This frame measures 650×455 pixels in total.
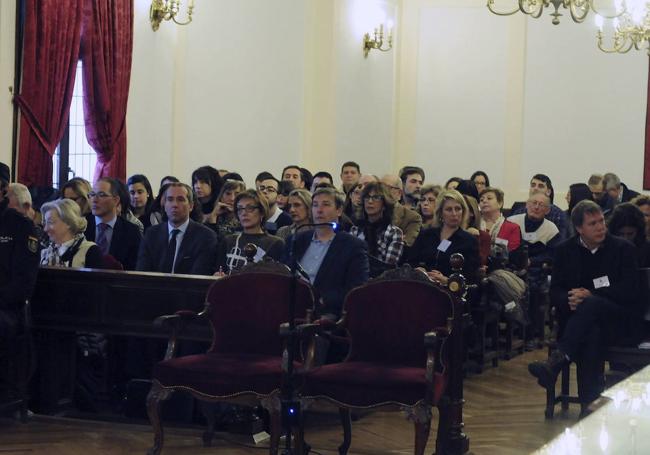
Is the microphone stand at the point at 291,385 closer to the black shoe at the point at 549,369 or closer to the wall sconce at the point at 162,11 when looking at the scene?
the black shoe at the point at 549,369

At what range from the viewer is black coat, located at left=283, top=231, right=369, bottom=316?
6113 millimetres

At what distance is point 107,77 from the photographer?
9938mm

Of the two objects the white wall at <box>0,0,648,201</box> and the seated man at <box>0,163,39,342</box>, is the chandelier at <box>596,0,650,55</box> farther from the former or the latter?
the seated man at <box>0,163,39,342</box>

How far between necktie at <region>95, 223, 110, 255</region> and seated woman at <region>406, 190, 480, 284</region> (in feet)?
6.84

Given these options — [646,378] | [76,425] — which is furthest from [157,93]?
[646,378]

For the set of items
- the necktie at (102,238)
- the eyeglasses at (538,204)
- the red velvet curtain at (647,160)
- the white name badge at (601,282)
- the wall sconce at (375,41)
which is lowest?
the white name badge at (601,282)

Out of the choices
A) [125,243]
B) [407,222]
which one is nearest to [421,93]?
[407,222]

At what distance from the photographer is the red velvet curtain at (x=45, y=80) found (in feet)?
29.2

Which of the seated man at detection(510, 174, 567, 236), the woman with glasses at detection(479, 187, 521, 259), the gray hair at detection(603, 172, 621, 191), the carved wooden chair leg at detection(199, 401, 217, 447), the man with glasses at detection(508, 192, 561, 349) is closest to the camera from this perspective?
the carved wooden chair leg at detection(199, 401, 217, 447)

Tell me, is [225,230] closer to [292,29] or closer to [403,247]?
[403,247]

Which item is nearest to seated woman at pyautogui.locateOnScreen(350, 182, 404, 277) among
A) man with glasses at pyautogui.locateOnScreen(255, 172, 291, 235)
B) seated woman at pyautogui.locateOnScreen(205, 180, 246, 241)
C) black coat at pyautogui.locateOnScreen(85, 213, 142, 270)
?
man with glasses at pyautogui.locateOnScreen(255, 172, 291, 235)

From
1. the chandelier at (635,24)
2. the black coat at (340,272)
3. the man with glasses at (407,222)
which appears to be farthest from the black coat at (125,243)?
the chandelier at (635,24)

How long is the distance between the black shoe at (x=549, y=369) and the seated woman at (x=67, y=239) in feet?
8.89

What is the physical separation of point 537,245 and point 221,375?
527 cm
